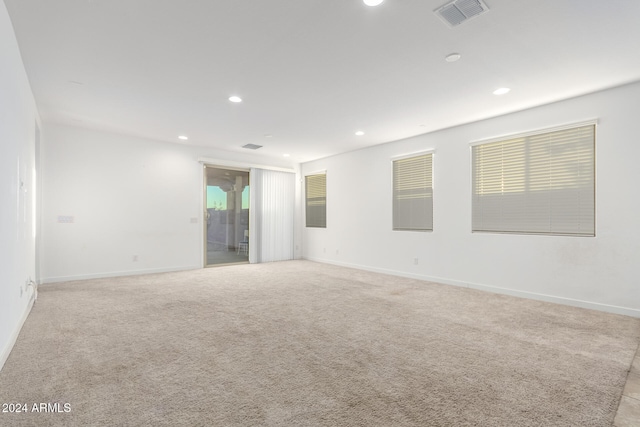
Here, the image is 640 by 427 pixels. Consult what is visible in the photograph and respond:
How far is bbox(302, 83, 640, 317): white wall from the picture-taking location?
366 centimetres

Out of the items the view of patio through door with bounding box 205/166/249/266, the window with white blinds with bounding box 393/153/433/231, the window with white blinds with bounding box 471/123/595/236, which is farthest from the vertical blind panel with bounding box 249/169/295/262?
the window with white blinds with bounding box 471/123/595/236

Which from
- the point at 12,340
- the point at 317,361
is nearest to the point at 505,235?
the point at 317,361

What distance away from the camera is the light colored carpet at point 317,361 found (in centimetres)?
177

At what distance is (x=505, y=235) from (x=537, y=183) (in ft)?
2.79

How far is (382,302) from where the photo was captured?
13.6 ft

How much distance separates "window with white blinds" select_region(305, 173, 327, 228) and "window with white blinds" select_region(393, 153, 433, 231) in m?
2.18

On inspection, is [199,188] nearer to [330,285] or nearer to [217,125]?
[217,125]

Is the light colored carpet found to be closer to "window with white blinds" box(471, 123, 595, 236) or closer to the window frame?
"window with white blinds" box(471, 123, 595, 236)

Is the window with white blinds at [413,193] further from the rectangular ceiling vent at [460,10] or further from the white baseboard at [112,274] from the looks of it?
the white baseboard at [112,274]

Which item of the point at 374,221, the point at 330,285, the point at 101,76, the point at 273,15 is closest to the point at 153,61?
the point at 101,76

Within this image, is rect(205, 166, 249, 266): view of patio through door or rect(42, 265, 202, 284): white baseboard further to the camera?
rect(205, 166, 249, 266): view of patio through door

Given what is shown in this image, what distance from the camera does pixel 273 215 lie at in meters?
8.00

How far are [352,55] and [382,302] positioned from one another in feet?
9.82

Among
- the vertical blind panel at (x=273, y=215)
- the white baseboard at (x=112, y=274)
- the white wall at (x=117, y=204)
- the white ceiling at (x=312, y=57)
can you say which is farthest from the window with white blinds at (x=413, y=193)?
the white baseboard at (x=112, y=274)
